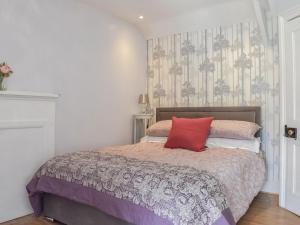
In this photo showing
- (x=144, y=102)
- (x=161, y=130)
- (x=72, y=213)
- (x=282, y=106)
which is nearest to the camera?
(x=72, y=213)

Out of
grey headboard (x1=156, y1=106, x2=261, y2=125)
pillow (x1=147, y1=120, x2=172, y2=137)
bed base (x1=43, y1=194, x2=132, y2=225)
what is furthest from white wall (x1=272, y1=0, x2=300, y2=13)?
bed base (x1=43, y1=194, x2=132, y2=225)

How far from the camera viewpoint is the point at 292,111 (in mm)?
2693

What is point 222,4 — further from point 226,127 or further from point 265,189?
point 265,189

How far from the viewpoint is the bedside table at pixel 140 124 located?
4.11 m

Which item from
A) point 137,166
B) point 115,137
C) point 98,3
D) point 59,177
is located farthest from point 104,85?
point 137,166

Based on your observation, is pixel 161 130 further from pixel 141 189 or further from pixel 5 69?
pixel 5 69

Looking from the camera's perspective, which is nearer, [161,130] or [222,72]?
[161,130]

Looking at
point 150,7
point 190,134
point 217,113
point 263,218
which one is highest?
point 150,7

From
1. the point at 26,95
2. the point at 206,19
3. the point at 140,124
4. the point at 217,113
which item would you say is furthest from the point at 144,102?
the point at 26,95

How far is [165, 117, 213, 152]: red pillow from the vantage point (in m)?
2.90

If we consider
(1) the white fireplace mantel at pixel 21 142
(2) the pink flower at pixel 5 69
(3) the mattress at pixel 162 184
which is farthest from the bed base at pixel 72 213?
(2) the pink flower at pixel 5 69

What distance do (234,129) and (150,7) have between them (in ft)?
6.56

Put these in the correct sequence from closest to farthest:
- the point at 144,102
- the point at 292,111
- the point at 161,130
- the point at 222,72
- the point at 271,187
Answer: the point at 292,111 < the point at 271,187 < the point at 161,130 < the point at 222,72 < the point at 144,102

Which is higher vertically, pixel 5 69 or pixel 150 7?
pixel 150 7
